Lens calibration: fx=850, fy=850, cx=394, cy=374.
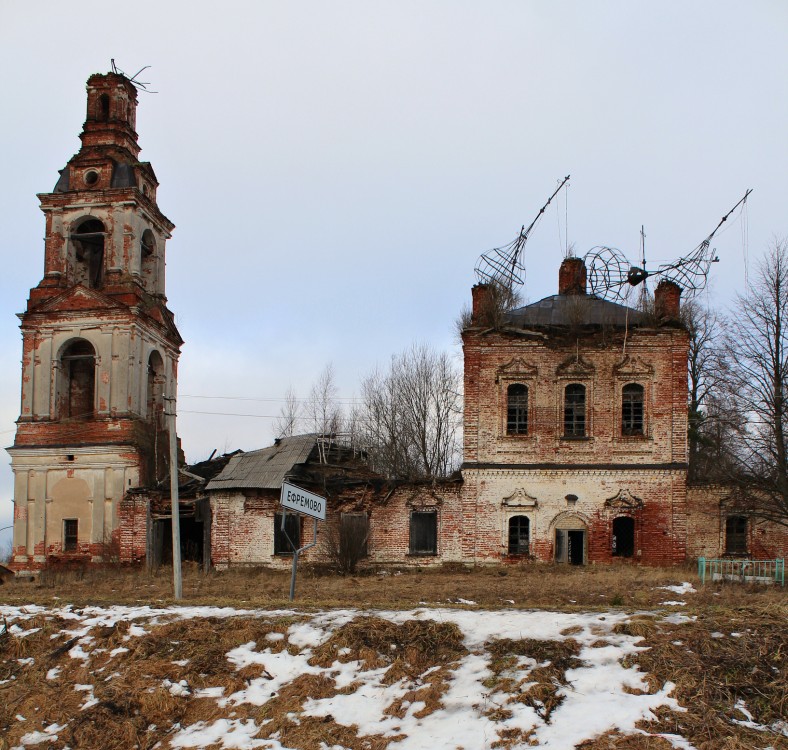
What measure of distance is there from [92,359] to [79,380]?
897mm

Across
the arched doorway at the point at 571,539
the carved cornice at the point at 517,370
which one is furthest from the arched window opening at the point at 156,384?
the arched doorway at the point at 571,539

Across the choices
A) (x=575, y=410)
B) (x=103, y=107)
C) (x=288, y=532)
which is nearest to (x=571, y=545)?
(x=575, y=410)

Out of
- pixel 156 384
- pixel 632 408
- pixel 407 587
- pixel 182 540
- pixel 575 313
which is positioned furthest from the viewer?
pixel 156 384

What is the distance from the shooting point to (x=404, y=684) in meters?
8.67

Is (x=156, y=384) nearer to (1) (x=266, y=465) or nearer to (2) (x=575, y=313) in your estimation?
(1) (x=266, y=465)

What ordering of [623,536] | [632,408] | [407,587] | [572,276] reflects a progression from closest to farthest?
[407,587] < [623,536] < [632,408] < [572,276]

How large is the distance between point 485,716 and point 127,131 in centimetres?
2542

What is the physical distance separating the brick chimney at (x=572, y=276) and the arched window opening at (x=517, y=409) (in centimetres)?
451

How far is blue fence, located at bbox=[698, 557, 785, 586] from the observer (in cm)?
1948

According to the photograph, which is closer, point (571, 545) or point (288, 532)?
point (571, 545)

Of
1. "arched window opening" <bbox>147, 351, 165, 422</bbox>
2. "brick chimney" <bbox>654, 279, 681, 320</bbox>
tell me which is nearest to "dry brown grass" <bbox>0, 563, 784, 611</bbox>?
"arched window opening" <bbox>147, 351, 165, 422</bbox>

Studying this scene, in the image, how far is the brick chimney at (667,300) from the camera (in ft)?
78.0

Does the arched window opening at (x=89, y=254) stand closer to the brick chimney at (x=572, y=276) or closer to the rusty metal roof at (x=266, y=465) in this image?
the rusty metal roof at (x=266, y=465)

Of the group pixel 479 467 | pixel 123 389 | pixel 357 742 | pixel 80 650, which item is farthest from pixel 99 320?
pixel 357 742
